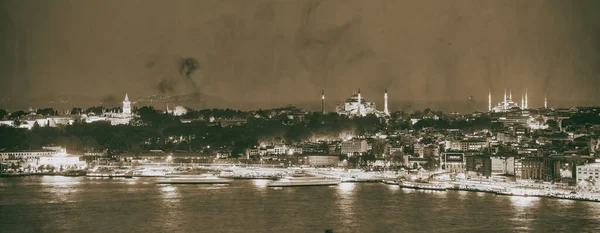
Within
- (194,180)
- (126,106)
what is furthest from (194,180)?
(126,106)

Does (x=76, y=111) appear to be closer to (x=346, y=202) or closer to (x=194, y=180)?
Result: (x=194, y=180)

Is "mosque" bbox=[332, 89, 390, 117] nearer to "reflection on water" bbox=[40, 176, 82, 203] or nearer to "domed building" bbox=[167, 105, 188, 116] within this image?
"domed building" bbox=[167, 105, 188, 116]

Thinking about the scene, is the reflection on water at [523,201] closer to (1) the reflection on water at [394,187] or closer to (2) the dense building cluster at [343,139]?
(2) the dense building cluster at [343,139]

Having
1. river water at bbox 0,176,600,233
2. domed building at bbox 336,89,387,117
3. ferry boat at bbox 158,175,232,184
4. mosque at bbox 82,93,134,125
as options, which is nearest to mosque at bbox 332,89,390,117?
domed building at bbox 336,89,387,117

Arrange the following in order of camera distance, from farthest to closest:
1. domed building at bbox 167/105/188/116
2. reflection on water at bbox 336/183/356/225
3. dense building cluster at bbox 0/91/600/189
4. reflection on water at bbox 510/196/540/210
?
domed building at bbox 167/105/188/116 → dense building cluster at bbox 0/91/600/189 → reflection on water at bbox 510/196/540/210 → reflection on water at bbox 336/183/356/225

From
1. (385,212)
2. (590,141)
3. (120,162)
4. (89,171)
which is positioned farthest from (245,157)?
(385,212)

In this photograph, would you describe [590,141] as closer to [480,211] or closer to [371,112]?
[480,211]
